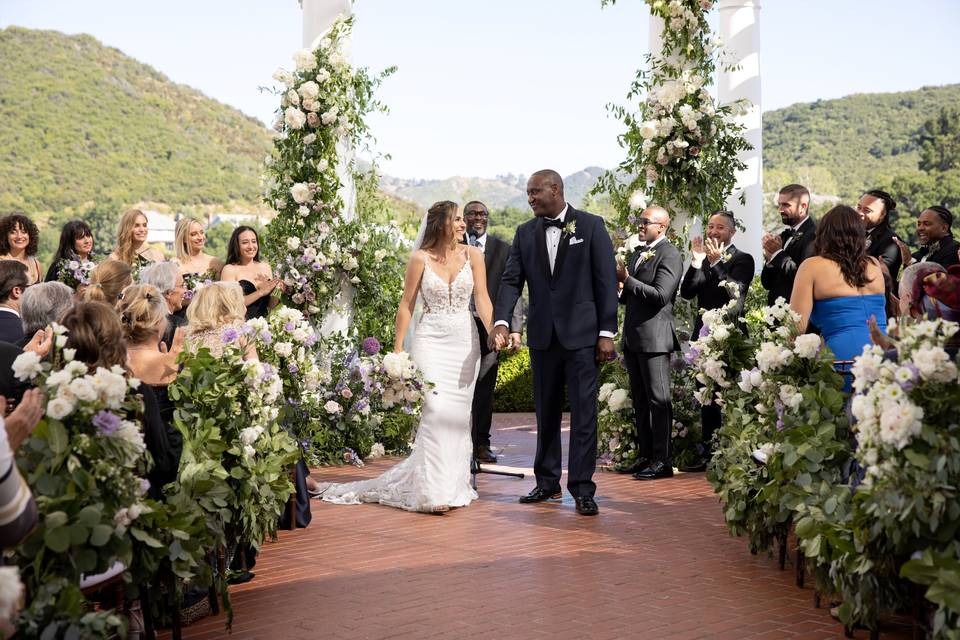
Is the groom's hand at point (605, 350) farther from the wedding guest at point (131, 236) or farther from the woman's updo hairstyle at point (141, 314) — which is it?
the wedding guest at point (131, 236)

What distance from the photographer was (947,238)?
779 centimetres

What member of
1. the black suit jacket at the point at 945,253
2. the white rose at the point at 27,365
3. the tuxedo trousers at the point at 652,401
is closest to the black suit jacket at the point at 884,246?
the black suit jacket at the point at 945,253

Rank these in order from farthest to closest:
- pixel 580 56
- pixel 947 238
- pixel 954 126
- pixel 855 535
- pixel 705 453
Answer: pixel 580 56, pixel 954 126, pixel 705 453, pixel 947 238, pixel 855 535

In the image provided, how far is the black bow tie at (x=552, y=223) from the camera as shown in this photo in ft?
24.1

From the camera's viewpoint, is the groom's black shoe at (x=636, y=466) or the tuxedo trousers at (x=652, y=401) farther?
the groom's black shoe at (x=636, y=466)

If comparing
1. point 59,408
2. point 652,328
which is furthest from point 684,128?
point 59,408

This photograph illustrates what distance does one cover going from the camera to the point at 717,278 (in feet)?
28.0

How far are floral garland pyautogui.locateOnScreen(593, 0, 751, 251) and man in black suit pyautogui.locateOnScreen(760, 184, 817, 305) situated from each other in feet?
4.71

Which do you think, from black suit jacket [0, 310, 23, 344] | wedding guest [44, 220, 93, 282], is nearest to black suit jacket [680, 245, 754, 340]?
wedding guest [44, 220, 93, 282]

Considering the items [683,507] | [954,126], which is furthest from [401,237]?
[954,126]

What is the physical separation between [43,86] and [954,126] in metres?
39.0

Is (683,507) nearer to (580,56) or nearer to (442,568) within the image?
(442,568)

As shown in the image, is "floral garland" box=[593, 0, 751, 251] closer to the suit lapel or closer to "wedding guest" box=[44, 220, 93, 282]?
the suit lapel

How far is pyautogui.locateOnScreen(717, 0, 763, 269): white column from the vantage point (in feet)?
34.1
